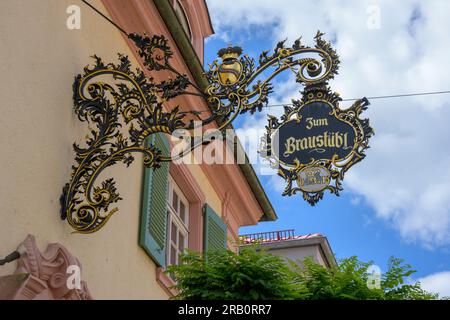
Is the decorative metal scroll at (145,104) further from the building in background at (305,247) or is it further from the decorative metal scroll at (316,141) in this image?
the building in background at (305,247)

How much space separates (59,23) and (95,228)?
5.89 feet

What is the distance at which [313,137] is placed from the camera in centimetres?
783

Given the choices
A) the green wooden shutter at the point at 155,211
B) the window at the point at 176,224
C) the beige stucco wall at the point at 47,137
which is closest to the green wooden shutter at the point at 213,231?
the window at the point at 176,224

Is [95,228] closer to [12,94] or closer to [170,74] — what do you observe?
[12,94]

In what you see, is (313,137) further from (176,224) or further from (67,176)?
(176,224)

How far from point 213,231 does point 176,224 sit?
0.93 m

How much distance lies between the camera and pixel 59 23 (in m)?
8.20

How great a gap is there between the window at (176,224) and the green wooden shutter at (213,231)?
9.8 inches

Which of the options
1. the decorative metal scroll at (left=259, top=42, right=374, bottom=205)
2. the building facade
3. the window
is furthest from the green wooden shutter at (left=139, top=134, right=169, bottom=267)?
the decorative metal scroll at (left=259, top=42, right=374, bottom=205)

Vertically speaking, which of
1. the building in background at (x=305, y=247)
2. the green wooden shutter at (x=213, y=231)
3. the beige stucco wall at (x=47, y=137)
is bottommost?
the beige stucco wall at (x=47, y=137)

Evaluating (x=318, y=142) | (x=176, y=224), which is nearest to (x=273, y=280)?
(x=318, y=142)

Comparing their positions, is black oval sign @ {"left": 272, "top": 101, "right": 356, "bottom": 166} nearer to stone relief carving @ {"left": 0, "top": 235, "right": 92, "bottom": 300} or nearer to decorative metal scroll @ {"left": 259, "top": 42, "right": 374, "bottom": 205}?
decorative metal scroll @ {"left": 259, "top": 42, "right": 374, "bottom": 205}

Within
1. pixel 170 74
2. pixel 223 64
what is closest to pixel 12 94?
pixel 223 64

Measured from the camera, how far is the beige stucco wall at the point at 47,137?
23.3 ft
